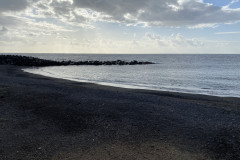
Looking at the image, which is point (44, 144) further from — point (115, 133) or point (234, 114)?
point (234, 114)

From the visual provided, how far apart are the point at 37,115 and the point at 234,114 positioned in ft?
33.9

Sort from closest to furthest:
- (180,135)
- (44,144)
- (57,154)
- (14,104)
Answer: (57,154)
(44,144)
(180,135)
(14,104)

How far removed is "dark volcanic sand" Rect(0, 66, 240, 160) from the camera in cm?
766

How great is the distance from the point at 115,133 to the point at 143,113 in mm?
3208

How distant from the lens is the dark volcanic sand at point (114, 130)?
7664 millimetres

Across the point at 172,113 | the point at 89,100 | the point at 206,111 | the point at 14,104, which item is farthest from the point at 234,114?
the point at 14,104

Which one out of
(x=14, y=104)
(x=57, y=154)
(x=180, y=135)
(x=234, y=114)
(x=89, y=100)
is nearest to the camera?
(x=57, y=154)

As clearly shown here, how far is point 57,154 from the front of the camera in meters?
7.48

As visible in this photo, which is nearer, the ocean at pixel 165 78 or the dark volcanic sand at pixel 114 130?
the dark volcanic sand at pixel 114 130

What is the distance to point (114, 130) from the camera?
9.66 metres

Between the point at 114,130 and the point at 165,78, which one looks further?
A: the point at 165,78

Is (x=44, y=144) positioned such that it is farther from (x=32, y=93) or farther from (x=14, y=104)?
(x=32, y=93)

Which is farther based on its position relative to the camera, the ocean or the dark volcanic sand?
the ocean

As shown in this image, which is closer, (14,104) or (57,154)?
(57,154)
